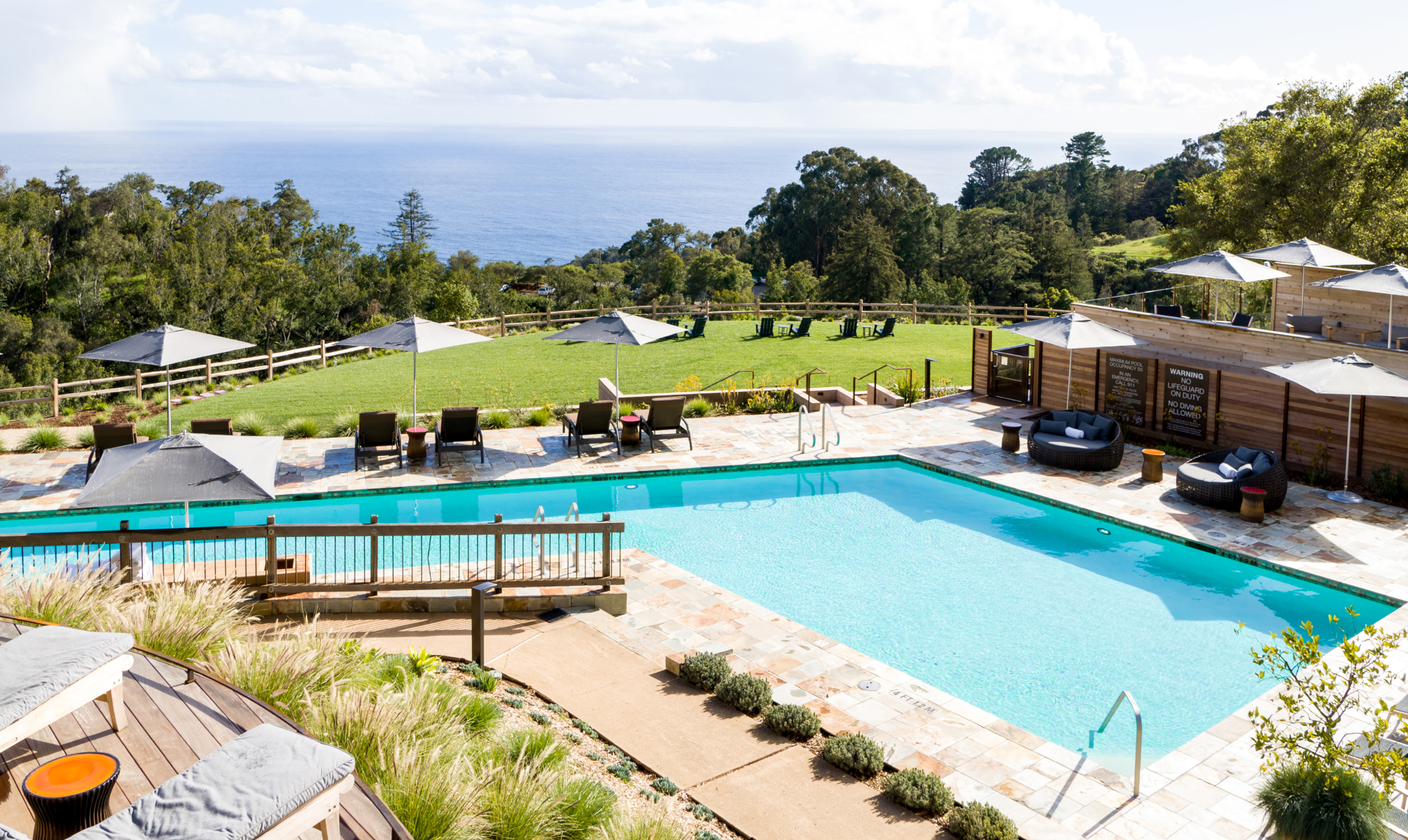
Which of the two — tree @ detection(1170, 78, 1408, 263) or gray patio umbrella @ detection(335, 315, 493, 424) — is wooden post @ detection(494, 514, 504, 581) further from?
tree @ detection(1170, 78, 1408, 263)

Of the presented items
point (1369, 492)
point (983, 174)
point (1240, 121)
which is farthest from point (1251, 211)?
point (983, 174)

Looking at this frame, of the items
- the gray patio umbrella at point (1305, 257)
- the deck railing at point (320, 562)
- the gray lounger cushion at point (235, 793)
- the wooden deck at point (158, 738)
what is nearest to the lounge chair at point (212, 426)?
the deck railing at point (320, 562)

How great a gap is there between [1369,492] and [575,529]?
11.2 meters

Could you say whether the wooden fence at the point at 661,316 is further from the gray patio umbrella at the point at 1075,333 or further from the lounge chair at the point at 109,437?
the lounge chair at the point at 109,437

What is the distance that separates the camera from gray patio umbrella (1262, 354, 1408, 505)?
12.0 meters

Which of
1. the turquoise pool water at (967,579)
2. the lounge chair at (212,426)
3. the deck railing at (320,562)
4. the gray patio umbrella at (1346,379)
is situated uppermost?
the gray patio umbrella at (1346,379)

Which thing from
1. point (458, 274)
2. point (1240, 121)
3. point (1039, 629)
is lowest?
point (1039, 629)

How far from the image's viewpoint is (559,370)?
933 inches

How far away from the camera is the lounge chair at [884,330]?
27.9m

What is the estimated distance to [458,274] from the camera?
52.2 m

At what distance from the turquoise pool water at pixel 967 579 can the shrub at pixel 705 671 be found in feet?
6.60

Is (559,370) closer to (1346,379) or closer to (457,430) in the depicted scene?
(457,430)

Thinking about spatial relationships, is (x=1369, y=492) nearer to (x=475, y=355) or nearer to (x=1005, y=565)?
(x=1005, y=565)

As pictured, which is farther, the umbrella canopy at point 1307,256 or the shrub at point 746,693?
the umbrella canopy at point 1307,256
